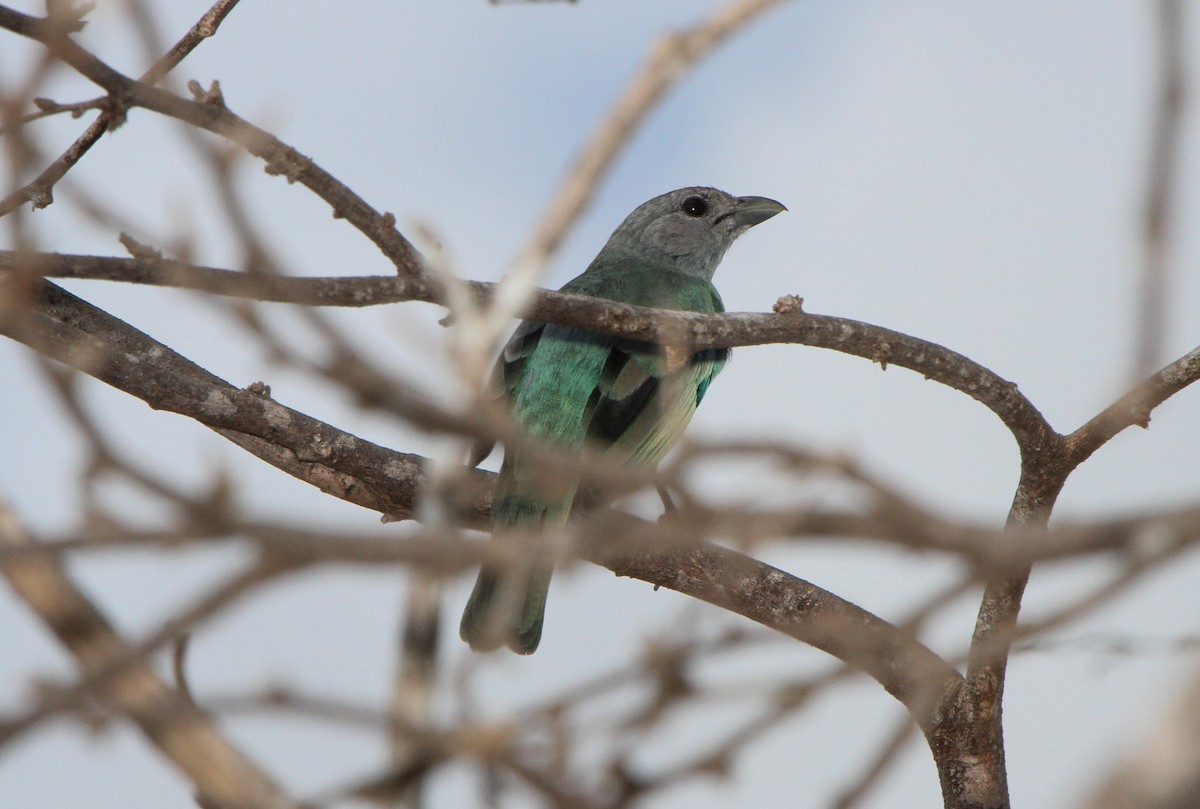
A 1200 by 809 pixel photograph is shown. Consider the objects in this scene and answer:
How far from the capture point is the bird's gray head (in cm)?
955

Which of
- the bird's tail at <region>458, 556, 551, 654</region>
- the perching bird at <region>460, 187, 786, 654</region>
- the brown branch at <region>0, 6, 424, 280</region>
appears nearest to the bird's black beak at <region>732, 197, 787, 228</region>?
the perching bird at <region>460, 187, 786, 654</region>

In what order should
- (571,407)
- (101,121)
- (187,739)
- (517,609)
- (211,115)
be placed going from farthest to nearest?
(571,407)
(517,609)
(101,121)
(211,115)
(187,739)

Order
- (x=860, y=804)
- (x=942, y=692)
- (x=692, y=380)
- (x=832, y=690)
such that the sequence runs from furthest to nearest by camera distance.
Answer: (x=692, y=380) < (x=942, y=692) < (x=860, y=804) < (x=832, y=690)

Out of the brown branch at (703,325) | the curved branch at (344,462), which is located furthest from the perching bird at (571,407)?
the brown branch at (703,325)

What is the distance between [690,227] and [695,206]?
20 cm

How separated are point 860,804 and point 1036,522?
3.31 meters

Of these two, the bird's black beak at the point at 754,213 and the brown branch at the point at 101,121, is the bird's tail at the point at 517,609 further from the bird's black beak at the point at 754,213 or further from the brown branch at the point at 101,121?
the bird's black beak at the point at 754,213

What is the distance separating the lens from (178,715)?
2.59 m

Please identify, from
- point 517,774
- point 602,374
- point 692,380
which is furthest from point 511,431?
point 692,380

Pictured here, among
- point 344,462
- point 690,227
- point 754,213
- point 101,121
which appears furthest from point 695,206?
point 101,121

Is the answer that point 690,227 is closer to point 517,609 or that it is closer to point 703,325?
point 517,609

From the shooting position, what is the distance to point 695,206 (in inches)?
384

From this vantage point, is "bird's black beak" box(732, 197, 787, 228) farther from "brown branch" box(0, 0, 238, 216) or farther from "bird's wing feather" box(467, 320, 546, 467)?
"brown branch" box(0, 0, 238, 216)

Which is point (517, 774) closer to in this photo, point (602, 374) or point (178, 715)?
point (178, 715)
